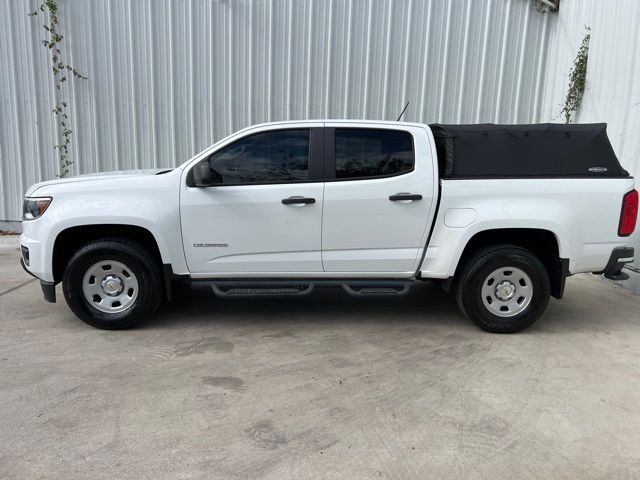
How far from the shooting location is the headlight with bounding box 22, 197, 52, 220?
4.20m

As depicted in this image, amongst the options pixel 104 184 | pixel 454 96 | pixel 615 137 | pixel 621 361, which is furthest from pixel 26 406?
pixel 454 96

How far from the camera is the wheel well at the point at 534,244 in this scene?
4.35 meters

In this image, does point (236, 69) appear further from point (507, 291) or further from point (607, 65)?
point (507, 291)

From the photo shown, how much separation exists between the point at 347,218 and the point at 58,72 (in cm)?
685

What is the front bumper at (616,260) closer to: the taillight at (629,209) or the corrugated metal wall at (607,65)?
the taillight at (629,209)

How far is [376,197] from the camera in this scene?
4207 mm

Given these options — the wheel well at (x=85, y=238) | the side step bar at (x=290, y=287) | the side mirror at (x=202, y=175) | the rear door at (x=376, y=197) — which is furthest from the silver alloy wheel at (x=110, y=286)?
the rear door at (x=376, y=197)

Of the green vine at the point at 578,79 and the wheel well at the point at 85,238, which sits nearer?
the wheel well at the point at 85,238

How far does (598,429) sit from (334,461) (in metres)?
1.68

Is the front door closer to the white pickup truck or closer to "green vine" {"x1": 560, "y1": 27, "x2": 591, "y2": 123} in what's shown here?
the white pickup truck

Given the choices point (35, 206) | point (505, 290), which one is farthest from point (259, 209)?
point (505, 290)

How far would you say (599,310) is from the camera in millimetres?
5297

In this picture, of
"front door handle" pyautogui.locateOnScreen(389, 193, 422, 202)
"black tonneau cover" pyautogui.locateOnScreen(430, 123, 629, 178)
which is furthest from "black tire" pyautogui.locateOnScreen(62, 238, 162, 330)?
"black tonneau cover" pyautogui.locateOnScreen(430, 123, 629, 178)

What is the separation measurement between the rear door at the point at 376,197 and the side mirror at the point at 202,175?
1.02 m
